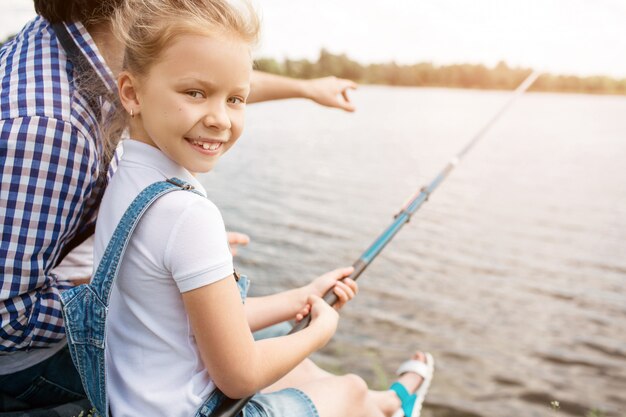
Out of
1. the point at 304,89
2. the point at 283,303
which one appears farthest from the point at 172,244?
the point at 304,89

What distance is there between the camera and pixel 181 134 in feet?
5.07

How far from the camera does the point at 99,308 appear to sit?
4.92ft

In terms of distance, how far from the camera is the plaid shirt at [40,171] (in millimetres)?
1726

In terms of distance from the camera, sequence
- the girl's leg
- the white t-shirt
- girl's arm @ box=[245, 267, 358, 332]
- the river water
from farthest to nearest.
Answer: the river water < girl's arm @ box=[245, 267, 358, 332] < the girl's leg < the white t-shirt

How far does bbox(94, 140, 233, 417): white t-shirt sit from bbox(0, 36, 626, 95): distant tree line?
118ft

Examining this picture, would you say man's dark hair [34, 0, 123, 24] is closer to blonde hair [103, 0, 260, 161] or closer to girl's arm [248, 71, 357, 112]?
blonde hair [103, 0, 260, 161]

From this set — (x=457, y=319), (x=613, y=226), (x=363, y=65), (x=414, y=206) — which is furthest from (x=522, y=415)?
(x=363, y=65)

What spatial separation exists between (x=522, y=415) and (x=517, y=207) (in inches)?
267

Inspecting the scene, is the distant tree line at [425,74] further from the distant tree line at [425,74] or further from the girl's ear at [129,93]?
the girl's ear at [129,93]

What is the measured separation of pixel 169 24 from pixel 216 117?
25 centimetres

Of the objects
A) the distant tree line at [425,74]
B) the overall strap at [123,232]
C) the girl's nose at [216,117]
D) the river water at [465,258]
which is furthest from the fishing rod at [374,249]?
the distant tree line at [425,74]

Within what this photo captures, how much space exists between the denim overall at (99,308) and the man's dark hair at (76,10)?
70cm

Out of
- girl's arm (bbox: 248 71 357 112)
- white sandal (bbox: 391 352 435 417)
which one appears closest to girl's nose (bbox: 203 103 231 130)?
girl's arm (bbox: 248 71 357 112)

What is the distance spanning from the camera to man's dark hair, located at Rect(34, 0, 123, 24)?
1849 millimetres
